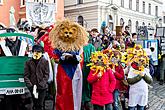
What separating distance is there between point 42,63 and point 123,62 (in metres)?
1.81

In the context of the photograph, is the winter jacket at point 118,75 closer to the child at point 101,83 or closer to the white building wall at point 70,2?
the child at point 101,83

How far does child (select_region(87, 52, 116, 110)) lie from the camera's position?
20.9 ft

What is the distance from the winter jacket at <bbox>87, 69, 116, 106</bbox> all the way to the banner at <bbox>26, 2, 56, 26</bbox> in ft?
24.6

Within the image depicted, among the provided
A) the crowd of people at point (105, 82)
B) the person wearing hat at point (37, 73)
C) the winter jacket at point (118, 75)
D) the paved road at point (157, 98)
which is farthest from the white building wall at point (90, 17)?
the person wearing hat at point (37, 73)

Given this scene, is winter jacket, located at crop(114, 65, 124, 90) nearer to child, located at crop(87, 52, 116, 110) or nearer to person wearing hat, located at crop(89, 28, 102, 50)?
child, located at crop(87, 52, 116, 110)

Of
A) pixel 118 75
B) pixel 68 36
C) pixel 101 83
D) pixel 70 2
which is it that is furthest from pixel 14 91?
pixel 70 2

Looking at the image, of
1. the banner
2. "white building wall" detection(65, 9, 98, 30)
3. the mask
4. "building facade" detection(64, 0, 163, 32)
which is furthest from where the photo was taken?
"building facade" detection(64, 0, 163, 32)

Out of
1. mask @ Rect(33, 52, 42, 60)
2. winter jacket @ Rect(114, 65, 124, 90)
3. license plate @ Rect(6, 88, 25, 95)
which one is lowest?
license plate @ Rect(6, 88, 25, 95)

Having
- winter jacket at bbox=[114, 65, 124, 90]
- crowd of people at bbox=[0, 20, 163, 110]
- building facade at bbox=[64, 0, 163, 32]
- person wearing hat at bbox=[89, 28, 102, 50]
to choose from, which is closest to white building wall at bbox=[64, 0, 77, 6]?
building facade at bbox=[64, 0, 163, 32]

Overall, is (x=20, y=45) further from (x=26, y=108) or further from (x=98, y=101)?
(x=98, y=101)

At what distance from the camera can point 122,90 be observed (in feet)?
23.9

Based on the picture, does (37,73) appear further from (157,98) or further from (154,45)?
(154,45)

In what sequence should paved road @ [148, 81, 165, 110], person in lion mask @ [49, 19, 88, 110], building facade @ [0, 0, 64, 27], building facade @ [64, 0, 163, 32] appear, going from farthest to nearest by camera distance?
building facade @ [64, 0, 163, 32] → building facade @ [0, 0, 64, 27] → paved road @ [148, 81, 165, 110] → person in lion mask @ [49, 19, 88, 110]

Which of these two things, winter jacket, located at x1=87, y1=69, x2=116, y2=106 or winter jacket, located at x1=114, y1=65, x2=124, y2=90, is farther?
winter jacket, located at x1=114, y1=65, x2=124, y2=90
